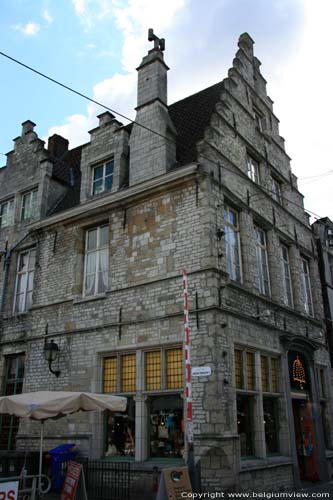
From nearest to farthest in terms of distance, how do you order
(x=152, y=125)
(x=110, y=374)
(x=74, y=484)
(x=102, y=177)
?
1. (x=74, y=484)
2. (x=110, y=374)
3. (x=152, y=125)
4. (x=102, y=177)

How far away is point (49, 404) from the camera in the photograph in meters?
7.99

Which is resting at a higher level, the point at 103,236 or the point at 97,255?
the point at 103,236

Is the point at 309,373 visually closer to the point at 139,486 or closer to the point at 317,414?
the point at 317,414

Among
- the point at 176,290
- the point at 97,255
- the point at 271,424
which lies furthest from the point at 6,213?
the point at 271,424

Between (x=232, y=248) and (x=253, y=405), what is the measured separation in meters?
3.86

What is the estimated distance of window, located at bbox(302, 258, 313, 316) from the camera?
15.0 meters

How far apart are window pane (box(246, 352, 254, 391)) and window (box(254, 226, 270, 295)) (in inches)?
79.3

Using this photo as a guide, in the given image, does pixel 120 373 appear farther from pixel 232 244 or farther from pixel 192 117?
pixel 192 117

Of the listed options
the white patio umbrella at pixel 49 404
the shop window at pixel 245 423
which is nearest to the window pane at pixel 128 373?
the white patio umbrella at pixel 49 404

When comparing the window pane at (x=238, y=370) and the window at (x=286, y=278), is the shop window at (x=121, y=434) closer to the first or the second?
the window pane at (x=238, y=370)

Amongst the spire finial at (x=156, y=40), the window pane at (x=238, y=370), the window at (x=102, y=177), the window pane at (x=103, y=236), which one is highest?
the spire finial at (x=156, y=40)

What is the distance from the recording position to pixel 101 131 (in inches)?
562

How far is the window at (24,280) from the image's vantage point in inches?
567

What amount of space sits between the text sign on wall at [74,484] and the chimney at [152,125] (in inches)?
280
